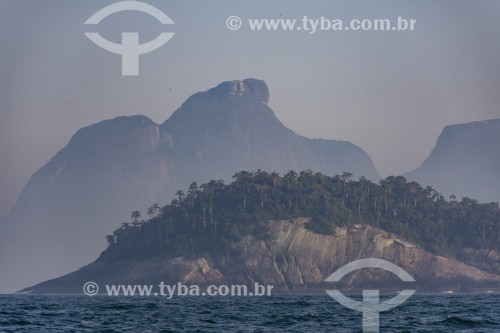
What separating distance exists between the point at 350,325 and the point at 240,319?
45.2ft

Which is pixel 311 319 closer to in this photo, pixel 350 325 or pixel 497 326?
pixel 350 325

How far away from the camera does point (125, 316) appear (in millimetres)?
95188

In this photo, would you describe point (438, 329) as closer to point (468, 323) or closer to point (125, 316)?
point (468, 323)

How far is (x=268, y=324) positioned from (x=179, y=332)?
11636 millimetres

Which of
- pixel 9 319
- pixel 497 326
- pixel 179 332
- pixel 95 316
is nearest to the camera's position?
pixel 179 332

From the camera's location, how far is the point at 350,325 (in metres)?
80.6

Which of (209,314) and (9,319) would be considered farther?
(209,314)

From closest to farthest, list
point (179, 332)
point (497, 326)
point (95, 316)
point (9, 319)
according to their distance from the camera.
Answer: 1. point (179, 332)
2. point (497, 326)
3. point (9, 319)
4. point (95, 316)

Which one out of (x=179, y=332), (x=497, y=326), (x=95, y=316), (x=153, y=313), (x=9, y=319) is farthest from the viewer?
(x=153, y=313)

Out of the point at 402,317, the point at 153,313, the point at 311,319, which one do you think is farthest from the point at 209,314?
the point at 402,317

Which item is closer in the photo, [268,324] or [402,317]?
[268,324]

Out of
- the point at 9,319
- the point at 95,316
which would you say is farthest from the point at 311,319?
the point at 9,319

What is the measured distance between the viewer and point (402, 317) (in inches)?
3629

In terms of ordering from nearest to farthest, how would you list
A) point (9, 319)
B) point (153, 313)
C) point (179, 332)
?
point (179, 332) → point (9, 319) → point (153, 313)
